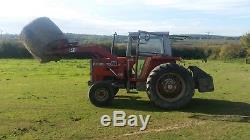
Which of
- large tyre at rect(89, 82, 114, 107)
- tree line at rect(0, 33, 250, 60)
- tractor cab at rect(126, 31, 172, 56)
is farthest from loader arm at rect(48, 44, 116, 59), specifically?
tree line at rect(0, 33, 250, 60)

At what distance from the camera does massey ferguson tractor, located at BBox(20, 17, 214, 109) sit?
13438mm

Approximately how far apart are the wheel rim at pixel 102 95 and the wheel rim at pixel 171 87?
5.25 ft

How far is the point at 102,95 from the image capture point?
1404 cm

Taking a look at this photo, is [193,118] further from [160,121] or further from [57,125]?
[57,125]

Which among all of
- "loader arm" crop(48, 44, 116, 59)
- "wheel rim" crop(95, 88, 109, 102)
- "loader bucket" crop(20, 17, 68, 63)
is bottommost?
"wheel rim" crop(95, 88, 109, 102)

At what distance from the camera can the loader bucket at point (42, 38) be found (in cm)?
1458

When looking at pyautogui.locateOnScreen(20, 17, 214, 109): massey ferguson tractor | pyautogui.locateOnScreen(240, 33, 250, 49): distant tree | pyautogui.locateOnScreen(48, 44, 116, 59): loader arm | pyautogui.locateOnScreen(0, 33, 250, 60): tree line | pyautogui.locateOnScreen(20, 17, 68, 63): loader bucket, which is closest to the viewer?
pyautogui.locateOnScreen(20, 17, 214, 109): massey ferguson tractor

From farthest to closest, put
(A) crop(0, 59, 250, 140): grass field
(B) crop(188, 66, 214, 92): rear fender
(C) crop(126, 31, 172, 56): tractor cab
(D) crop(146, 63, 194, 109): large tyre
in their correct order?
(C) crop(126, 31, 172, 56): tractor cab → (B) crop(188, 66, 214, 92): rear fender → (D) crop(146, 63, 194, 109): large tyre → (A) crop(0, 59, 250, 140): grass field

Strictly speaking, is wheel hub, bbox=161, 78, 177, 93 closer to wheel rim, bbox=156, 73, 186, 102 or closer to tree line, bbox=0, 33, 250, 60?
wheel rim, bbox=156, 73, 186, 102

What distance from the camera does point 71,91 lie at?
1766 cm

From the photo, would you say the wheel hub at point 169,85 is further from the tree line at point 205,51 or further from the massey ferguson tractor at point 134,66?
the tree line at point 205,51

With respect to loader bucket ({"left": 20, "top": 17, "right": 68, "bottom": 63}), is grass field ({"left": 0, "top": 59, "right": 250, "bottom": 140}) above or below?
below

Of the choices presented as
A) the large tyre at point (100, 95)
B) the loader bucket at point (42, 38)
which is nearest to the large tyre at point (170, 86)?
the large tyre at point (100, 95)

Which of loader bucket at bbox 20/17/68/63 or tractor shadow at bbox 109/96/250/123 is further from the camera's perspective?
loader bucket at bbox 20/17/68/63
